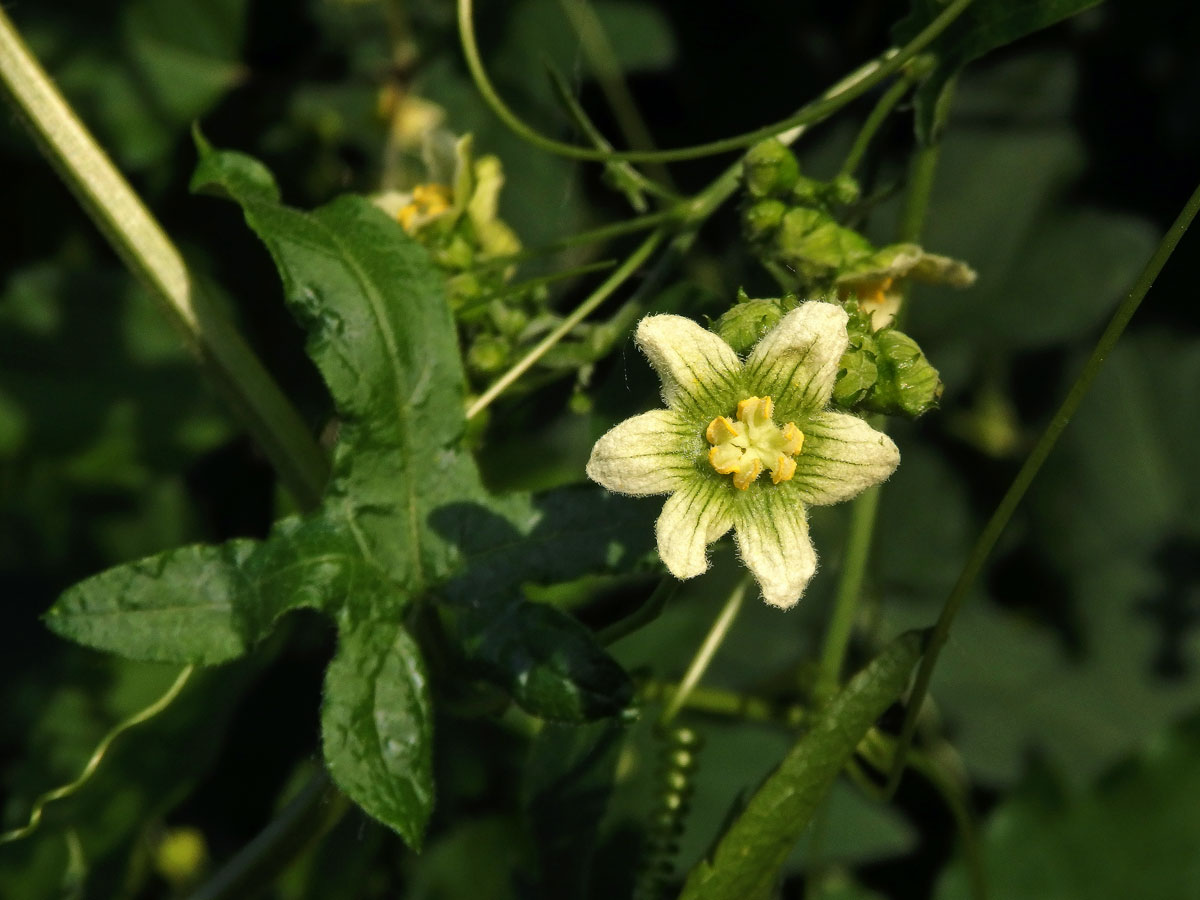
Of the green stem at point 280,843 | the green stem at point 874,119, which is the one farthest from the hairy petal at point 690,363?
the green stem at point 280,843

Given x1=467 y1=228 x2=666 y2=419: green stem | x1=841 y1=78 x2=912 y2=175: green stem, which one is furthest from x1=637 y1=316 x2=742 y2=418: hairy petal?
x1=841 y1=78 x2=912 y2=175: green stem

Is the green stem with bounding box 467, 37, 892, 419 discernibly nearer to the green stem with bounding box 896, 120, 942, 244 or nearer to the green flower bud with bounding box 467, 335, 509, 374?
the green flower bud with bounding box 467, 335, 509, 374

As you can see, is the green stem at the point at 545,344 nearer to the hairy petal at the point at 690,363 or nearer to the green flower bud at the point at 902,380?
the hairy petal at the point at 690,363

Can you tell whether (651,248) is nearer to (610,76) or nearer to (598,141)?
(598,141)

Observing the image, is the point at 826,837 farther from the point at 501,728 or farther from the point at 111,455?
the point at 111,455

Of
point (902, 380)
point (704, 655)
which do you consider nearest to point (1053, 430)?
point (902, 380)

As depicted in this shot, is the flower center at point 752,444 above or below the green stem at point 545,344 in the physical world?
below
